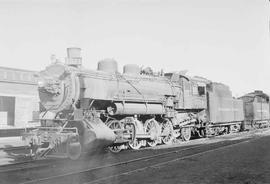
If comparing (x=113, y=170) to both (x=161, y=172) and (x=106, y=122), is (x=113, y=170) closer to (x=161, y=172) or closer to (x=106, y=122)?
(x=161, y=172)

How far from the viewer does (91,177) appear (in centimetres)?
767

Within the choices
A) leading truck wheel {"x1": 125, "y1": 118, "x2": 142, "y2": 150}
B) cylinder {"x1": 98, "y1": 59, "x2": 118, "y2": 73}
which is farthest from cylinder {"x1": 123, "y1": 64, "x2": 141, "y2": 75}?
leading truck wheel {"x1": 125, "y1": 118, "x2": 142, "y2": 150}

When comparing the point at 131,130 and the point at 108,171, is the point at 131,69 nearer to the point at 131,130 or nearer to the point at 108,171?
the point at 131,130

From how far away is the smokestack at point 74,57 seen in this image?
12.2 m

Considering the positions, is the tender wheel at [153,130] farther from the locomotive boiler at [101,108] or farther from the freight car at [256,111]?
the freight car at [256,111]

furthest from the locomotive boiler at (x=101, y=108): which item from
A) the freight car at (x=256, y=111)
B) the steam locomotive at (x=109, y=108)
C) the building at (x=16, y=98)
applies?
the freight car at (x=256, y=111)

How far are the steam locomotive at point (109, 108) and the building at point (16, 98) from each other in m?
11.1

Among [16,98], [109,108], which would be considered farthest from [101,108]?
[16,98]

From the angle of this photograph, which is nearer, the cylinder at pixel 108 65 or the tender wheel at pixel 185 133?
the cylinder at pixel 108 65

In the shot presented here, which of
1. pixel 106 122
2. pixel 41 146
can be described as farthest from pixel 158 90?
pixel 41 146

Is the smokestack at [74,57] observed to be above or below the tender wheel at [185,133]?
above

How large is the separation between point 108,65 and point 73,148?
4381mm

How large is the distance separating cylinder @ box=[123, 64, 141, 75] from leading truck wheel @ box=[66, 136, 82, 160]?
5.04 m

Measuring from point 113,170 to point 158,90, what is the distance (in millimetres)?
6772
